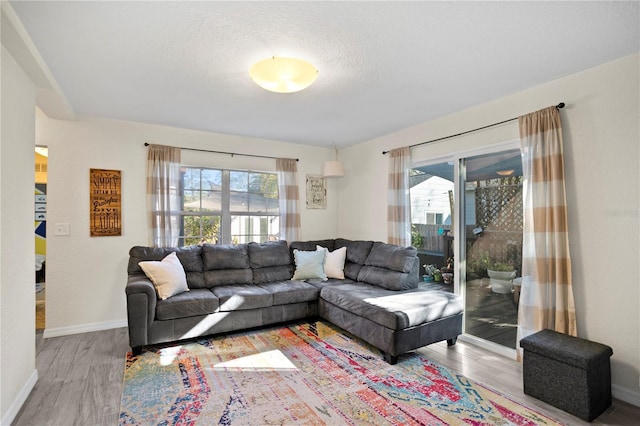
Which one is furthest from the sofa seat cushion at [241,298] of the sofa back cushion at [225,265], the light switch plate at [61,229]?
the light switch plate at [61,229]

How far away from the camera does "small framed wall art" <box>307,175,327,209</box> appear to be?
17.4ft

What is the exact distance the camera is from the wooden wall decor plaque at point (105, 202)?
376cm

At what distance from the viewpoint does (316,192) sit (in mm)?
5355

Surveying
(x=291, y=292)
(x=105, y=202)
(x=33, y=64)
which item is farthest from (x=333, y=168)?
(x=33, y=64)

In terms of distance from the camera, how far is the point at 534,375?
7.70ft

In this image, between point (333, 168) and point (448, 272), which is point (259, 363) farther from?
point (333, 168)

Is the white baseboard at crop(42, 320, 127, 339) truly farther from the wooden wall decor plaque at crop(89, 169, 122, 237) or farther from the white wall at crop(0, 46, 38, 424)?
the white wall at crop(0, 46, 38, 424)

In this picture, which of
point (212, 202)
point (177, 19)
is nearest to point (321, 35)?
point (177, 19)

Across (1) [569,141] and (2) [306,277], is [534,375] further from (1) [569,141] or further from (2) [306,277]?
(2) [306,277]

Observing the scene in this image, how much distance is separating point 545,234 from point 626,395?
4.02ft

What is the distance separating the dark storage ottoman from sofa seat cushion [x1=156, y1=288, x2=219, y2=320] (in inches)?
111

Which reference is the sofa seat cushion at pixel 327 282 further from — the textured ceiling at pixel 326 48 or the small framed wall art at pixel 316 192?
the textured ceiling at pixel 326 48

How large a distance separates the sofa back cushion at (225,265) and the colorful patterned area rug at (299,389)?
0.83 metres

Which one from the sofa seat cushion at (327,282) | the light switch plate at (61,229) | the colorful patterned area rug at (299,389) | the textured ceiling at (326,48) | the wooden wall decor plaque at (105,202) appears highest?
the textured ceiling at (326,48)
